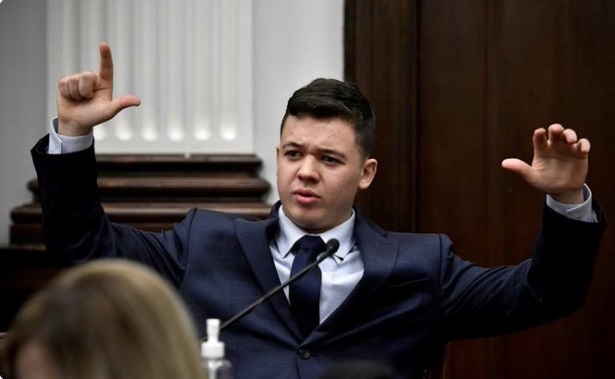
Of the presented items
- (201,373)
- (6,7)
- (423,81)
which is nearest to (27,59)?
(6,7)

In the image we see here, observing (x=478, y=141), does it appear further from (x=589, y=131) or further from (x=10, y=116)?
(x=10, y=116)

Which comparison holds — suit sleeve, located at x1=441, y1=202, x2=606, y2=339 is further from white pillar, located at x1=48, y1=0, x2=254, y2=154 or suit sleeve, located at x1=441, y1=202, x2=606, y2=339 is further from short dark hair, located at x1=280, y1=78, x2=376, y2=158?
white pillar, located at x1=48, y1=0, x2=254, y2=154

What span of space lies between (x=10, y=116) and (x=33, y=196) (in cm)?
27

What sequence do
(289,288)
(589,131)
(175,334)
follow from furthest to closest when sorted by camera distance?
(589,131)
(289,288)
(175,334)

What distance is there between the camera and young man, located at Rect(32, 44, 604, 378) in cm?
295

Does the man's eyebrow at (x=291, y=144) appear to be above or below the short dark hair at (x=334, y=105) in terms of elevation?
below

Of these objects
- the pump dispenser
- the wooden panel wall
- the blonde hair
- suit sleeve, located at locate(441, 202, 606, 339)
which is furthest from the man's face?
the blonde hair

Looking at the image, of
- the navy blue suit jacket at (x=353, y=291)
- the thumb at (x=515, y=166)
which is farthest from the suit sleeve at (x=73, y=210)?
the thumb at (x=515, y=166)

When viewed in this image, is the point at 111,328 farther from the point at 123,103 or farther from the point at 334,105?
the point at 334,105

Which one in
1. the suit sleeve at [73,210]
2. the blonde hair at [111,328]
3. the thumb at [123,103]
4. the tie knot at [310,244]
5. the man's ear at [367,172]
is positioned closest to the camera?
the blonde hair at [111,328]

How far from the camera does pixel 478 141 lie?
4.24m

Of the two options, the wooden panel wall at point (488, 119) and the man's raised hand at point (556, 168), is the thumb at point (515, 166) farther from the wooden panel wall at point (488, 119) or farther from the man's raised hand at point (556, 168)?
the wooden panel wall at point (488, 119)

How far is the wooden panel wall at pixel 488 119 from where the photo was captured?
13.8ft

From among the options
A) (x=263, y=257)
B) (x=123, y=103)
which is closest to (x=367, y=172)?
(x=263, y=257)
